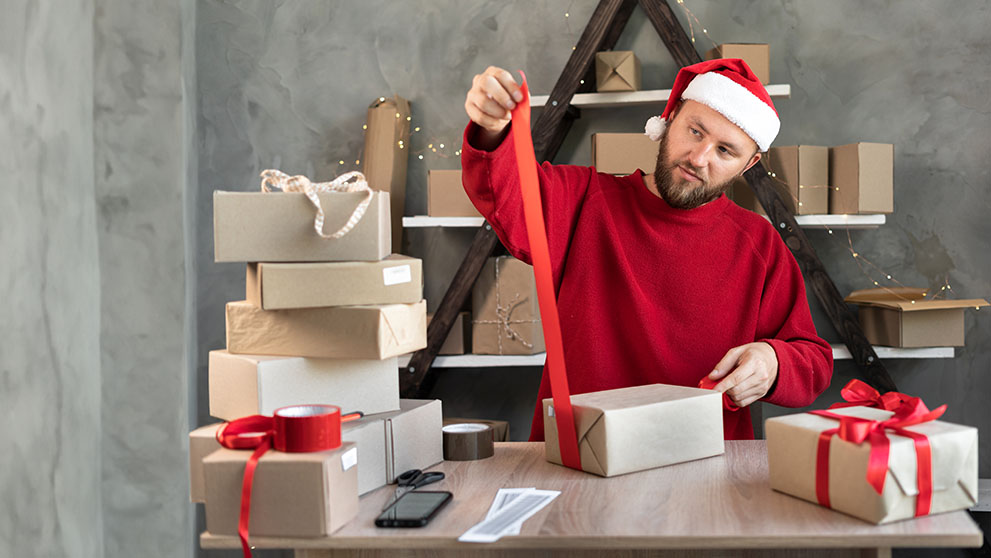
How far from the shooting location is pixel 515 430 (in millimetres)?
2986

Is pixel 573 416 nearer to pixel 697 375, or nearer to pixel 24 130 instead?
pixel 697 375

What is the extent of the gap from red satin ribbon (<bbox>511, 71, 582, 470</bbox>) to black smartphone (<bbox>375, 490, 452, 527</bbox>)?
8.4 inches

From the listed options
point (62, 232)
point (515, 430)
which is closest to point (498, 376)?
point (515, 430)

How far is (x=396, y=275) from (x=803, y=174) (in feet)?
5.70

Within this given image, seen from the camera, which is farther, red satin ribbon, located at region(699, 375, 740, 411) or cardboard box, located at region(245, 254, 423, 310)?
red satin ribbon, located at region(699, 375, 740, 411)

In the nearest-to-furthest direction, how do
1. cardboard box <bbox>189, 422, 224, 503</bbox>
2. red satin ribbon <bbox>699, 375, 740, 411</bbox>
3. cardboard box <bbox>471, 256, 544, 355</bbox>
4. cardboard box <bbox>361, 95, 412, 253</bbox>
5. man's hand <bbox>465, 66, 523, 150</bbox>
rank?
cardboard box <bbox>189, 422, 224, 503</bbox> < man's hand <bbox>465, 66, 523, 150</bbox> < red satin ribbon <bbox>699, 375, 740, 411</bbox> < cardboard box <bbox>471, 256, 544, 355</bbox> < cardboard box <bbox>361, 95, 412, 253</bbox>

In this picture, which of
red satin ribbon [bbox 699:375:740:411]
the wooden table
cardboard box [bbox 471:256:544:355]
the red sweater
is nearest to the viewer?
the wooden table

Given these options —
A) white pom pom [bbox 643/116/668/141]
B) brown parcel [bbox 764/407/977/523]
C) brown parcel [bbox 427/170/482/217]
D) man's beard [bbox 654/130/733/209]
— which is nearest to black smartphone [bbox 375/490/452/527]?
brown parcel [bbox 764/407/977/523]

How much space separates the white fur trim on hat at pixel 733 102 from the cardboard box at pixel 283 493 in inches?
47.6

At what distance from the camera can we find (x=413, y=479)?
118 cm

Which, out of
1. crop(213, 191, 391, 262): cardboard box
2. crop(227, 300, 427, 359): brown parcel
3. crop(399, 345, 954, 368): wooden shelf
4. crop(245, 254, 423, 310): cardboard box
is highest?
crop(213, 191, 391, 262): cardboard box

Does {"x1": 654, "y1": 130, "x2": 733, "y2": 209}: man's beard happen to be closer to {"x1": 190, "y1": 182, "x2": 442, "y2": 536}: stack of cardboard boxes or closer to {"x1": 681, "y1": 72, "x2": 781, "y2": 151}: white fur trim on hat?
{"x1": 681, "y1": 72, "x2": 781, "y2": 151}: white fur trim on hat

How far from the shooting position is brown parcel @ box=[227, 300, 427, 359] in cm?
117

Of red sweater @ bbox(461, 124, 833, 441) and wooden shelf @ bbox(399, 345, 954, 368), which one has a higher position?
red sweater @ bbox(461, 124, 833, 441)
